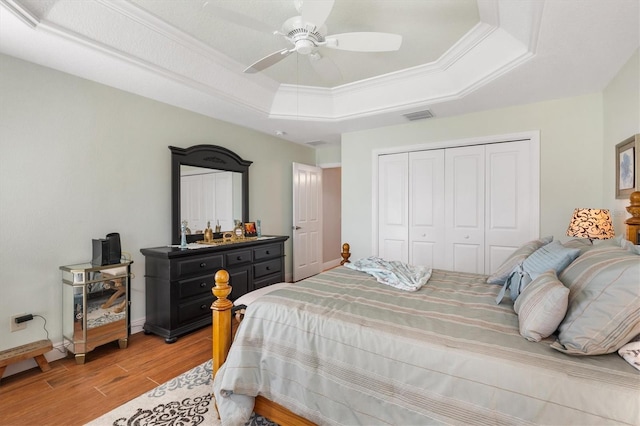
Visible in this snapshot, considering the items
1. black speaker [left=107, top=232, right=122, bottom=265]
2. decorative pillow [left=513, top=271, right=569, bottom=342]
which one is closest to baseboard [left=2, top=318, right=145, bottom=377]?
black speaker [left=107, top=232, right=122, bottom=265]

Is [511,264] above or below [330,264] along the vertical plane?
above

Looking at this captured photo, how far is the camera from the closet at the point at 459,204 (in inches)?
137

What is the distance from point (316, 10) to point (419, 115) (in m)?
A: 2.42

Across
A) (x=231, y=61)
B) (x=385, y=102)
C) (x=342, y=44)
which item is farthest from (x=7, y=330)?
(x=385, y=102)

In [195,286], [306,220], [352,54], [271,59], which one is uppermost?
[352,54]

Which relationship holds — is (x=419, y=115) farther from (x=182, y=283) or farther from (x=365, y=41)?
(x=182, y=283)

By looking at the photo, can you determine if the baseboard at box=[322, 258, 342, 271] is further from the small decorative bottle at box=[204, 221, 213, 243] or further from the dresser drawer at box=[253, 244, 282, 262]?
the small decorative bottle at box=[204, 221, 213, 243]

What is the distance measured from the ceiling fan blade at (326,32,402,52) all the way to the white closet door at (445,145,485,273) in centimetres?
222

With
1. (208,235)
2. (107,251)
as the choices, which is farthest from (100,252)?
(208,235)

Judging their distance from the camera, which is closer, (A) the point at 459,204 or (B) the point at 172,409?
(B) the point at 172,409

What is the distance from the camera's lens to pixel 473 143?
375cm

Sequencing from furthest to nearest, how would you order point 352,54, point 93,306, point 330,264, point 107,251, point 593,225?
point 330,264 → point 352,54 → point 107,251 → point 93,306 → point 593,225

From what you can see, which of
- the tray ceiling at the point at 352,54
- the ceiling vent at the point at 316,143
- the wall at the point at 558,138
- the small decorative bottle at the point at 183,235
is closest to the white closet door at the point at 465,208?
the wall at the point at 558,138

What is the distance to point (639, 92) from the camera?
220 cm
